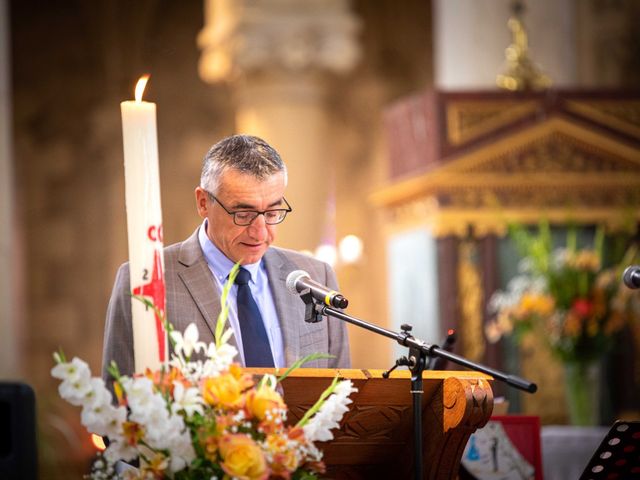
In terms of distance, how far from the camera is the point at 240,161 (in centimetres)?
381

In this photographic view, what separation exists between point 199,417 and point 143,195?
0.51 m

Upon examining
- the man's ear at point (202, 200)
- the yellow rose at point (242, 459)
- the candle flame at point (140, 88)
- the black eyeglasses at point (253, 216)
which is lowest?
the yellow rose at point (242, 459)

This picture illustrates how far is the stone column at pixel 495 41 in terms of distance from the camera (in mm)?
10133

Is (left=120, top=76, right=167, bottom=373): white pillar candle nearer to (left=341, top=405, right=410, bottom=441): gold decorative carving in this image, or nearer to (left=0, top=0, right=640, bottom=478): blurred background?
(left=341, top=405, right=410, bottom=441): gold decorative carving

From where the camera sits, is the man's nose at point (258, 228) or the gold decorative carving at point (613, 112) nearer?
the man's nose at point (258, 228)

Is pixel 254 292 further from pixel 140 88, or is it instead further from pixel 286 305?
pixel 140 88

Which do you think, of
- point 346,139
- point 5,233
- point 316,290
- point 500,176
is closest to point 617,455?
point 316,290

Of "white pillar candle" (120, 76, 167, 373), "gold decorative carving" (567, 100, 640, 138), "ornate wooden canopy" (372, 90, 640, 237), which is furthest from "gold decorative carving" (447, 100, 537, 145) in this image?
"white pillar candle" (120, 76, 167, 373)

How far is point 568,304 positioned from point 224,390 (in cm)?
520

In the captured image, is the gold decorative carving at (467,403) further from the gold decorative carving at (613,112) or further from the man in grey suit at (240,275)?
the gold decorative carving at (613,112)

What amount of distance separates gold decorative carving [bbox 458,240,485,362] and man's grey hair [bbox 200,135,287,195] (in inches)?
183

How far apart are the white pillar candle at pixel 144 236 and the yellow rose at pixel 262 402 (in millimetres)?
223

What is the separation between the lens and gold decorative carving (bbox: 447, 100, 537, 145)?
8.48m

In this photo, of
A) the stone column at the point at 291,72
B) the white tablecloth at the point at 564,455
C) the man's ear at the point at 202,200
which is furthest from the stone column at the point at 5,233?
the man's ear at the point at 202,200
